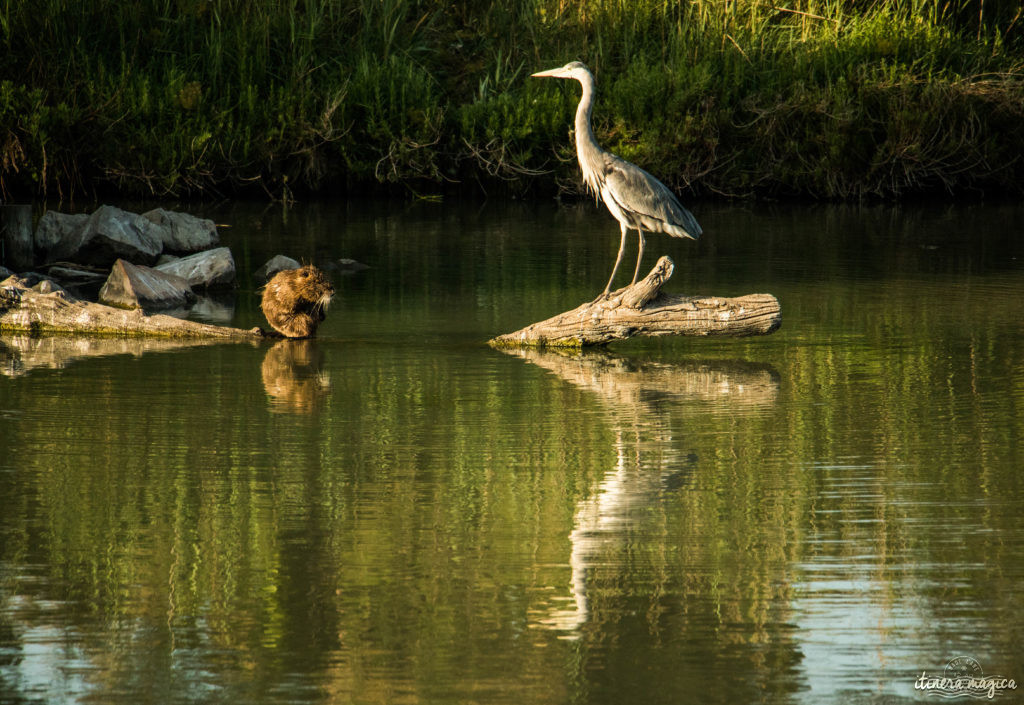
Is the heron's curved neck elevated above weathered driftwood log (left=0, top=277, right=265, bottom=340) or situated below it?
above

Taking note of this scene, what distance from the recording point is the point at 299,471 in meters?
5.50

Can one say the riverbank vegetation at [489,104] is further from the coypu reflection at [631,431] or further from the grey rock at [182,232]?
the coypu reflection at [631,431]

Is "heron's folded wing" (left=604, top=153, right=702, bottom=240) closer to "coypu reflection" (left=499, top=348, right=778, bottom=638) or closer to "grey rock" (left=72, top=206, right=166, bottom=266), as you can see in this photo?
"coypu reflection" (left=499, top=348, right=778, bottom=638)

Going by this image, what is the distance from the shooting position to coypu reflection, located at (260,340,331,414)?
679 cm

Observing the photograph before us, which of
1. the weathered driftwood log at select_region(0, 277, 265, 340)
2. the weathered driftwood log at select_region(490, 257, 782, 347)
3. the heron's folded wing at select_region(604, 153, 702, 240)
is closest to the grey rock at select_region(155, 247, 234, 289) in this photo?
the weathered driftwood log at select_region(0, 277, 265, 340)

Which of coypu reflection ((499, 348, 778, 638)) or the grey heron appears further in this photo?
the grey heron

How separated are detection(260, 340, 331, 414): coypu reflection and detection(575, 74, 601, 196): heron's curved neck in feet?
7.65

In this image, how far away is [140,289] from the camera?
9.73 meters

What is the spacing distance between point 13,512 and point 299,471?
1.06 metres

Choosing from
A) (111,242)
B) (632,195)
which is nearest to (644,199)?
(632,195)

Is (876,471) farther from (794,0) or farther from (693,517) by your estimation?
(794,0)

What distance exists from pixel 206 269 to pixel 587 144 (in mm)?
3021

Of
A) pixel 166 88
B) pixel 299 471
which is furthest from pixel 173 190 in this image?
pixel 299 471

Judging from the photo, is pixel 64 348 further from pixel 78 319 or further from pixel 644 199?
pixel 644 199
